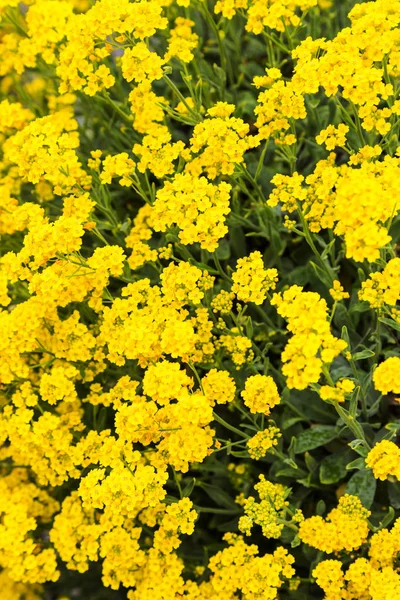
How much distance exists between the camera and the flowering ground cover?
2262 millimetres

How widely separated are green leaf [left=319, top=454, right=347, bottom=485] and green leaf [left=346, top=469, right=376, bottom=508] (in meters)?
0.06

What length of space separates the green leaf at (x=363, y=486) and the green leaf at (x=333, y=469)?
6 cm

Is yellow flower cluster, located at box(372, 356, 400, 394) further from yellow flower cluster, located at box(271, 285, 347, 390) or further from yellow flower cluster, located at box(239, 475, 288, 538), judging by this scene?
yellow flower cluster, located at box(239, 475, 288, 538)

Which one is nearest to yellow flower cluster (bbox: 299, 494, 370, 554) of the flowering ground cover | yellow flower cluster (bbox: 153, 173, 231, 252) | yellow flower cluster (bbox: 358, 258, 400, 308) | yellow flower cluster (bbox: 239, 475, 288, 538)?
the flowering ground cover

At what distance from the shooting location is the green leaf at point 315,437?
9.29ft

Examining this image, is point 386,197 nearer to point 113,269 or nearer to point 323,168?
point 323,168

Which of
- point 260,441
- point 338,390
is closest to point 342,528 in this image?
point 260,441

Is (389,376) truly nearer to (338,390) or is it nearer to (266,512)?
(338,390)

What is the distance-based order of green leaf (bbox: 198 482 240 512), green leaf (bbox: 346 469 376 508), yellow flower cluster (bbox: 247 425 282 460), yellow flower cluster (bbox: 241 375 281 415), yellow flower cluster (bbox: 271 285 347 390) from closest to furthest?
yellow flower cluster (bbox: 271 285 347 390) → yellow flower cluster (bbox: 241 375 281 415) → yellow flower cluster (bbox: 247 425 282 460) → green leaf (bbox: 346 469 376 508) → green leaf (bbox: 198 482 240 512)

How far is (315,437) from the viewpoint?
2869 mm

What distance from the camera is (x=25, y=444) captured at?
2.79m

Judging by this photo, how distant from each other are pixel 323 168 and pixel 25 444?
1.69 meters

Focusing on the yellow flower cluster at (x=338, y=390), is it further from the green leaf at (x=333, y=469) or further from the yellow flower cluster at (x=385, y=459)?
the green leaf at (x=333, y=469)

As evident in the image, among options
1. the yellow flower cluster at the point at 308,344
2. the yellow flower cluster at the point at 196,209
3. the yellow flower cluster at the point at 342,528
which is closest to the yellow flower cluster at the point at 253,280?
the yellow flower cluster at the point at 196,209
